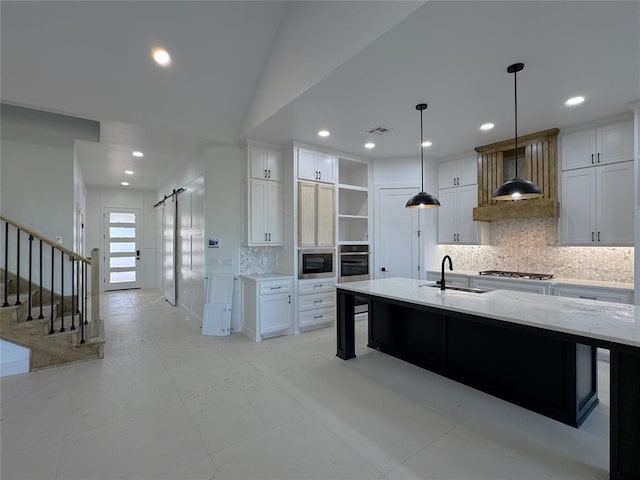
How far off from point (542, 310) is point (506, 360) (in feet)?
2.06

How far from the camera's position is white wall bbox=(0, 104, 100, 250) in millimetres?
4117

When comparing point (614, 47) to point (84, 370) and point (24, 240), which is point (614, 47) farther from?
point (24, 240)

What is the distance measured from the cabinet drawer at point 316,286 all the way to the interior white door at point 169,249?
3472mm

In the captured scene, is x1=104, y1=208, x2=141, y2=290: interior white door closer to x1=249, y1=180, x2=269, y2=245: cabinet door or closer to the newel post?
the newel post

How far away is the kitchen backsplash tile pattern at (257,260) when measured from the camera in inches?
193

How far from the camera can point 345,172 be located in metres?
6.07

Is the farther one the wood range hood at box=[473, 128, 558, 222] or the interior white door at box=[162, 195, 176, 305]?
the interior white door at box=[162, 195, 176, 305]

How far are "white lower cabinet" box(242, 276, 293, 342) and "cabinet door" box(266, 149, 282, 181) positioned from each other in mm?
1609

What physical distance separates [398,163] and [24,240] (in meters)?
5.74

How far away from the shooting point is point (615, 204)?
3727 millimetres

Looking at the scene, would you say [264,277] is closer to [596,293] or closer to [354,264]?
[354,264]

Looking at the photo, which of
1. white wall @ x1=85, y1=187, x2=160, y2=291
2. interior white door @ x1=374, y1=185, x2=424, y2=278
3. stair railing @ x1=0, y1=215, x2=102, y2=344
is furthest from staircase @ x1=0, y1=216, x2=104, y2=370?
white wall @ x1=85, y1=187, x2=160, y2=291

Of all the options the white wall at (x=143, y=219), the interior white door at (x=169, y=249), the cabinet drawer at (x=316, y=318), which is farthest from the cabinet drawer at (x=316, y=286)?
the white wall at (x=143, y=219)

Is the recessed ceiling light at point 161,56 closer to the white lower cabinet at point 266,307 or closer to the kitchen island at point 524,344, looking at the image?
the white lower cabinet at point 266,307
